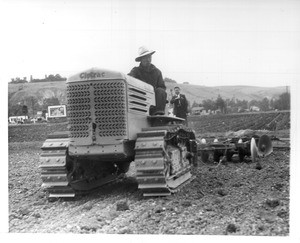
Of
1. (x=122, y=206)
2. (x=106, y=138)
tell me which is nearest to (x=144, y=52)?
(x=106, y=138)

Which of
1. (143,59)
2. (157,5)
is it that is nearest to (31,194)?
(143,59)

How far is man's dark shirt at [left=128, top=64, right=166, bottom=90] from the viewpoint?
7809 millimetres

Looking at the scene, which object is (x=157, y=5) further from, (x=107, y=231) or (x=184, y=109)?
(x=184, y=109)

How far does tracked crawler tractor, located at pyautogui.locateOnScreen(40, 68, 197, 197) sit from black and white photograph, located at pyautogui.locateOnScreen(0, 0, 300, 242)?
0.02 m

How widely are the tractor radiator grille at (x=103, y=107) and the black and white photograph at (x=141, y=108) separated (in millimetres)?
15

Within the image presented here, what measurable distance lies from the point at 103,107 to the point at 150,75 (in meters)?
1.71

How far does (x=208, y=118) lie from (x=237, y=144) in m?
5.58

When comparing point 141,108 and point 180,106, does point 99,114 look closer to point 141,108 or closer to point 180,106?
point 141,108

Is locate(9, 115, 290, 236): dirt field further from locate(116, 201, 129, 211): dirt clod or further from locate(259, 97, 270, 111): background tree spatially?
locate(259, 97, 270, 111): background tree

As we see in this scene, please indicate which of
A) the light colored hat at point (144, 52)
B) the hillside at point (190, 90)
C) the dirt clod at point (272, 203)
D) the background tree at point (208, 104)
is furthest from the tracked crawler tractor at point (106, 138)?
the background tree at point (208, 104)

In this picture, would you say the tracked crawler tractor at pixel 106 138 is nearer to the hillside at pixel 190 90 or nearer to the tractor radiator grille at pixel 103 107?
the tractor radiator grille at pixel 103 107

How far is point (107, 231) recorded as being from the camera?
18.9ft

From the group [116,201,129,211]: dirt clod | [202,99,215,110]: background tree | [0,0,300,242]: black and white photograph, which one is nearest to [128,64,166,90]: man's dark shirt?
[0,0,300,242]: black and white photograph

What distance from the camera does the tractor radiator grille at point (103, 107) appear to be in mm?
6477
